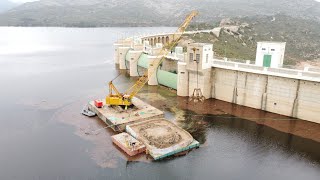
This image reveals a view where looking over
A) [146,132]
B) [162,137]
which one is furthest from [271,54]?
[146,132]

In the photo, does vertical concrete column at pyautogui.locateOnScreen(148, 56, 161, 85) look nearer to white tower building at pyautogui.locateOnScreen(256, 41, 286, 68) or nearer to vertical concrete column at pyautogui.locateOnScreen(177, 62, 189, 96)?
vertical concrete column at pyautogui.locateOnScreen(177, 62, 189, 96)

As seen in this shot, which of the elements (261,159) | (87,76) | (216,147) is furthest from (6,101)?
(261,159)

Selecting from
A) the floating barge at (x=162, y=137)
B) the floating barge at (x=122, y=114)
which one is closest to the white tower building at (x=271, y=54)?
the floating barge at (x=122, y=114)

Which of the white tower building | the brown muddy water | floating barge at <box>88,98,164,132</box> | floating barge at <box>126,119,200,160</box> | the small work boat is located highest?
the white tower building

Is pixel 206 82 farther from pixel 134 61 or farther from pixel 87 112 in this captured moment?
pixel 134 61

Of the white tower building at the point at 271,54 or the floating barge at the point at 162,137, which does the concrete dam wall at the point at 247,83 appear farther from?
the floating barge at the point at 162,137

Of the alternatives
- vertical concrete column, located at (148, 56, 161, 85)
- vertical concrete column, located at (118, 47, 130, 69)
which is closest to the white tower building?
vertical concrete column, located at (148, 56, 161, 85)
